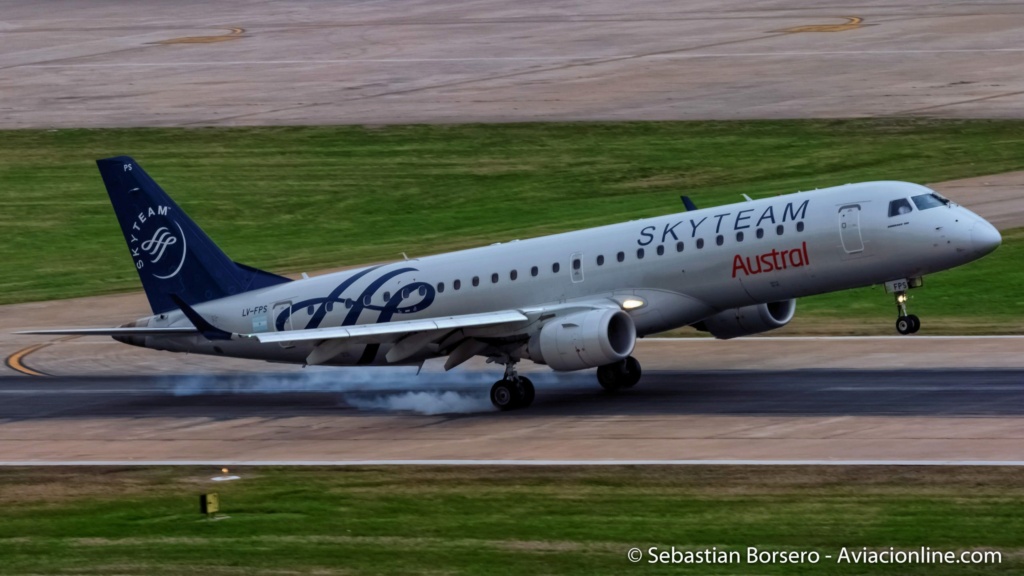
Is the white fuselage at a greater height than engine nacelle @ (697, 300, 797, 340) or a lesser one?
greater

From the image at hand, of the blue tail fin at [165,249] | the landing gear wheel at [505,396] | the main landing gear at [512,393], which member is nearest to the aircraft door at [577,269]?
the main landing gear at [512,393]

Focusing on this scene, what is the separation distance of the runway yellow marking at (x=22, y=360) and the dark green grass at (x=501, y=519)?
48.0ft

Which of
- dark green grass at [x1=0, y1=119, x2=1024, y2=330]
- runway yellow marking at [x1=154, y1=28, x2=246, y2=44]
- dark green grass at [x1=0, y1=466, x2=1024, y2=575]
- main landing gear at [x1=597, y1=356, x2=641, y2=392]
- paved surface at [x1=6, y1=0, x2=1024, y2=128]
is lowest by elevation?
dark green grass at [x1=0, y1=466, x2=1024, y2=575]

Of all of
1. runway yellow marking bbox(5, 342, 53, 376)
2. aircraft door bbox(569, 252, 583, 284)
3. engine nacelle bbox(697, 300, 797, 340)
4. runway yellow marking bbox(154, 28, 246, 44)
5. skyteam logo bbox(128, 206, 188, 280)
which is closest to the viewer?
aircraft door bbox(569, 252, 583, 284)

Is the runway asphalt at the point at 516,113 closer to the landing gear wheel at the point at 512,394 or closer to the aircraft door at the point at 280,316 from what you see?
the landing gear wheel at the point at 512,394

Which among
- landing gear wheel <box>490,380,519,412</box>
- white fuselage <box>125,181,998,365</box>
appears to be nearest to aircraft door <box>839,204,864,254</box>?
white fuselage <box>125,181,998,365</box>

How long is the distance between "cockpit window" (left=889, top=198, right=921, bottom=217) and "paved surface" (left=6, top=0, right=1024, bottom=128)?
3460 cm

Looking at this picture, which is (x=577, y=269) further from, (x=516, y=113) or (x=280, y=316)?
(x=516, y=113)

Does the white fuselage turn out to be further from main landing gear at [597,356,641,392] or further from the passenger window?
main landing gear at [597,356,641,392]

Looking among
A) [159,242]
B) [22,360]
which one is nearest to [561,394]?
[159,242]

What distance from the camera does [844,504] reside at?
80.6 feet

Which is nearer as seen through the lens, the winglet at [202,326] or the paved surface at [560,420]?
the paved surface at [560,420]

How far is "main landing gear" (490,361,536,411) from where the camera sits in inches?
1374

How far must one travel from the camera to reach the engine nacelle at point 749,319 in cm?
3547
